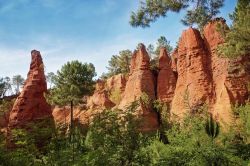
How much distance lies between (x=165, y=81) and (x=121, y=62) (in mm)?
29387

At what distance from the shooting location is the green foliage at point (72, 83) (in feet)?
140

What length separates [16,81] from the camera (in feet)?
371

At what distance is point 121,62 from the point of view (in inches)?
2785

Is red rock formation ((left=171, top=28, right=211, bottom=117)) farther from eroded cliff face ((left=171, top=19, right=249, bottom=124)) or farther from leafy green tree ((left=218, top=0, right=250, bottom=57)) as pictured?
leafy green tree ((left=218, top=0, right=250, bottom=57))

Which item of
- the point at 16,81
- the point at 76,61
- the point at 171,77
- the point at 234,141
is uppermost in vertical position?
the point at 16,81

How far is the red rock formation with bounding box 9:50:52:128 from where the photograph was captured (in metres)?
44.2

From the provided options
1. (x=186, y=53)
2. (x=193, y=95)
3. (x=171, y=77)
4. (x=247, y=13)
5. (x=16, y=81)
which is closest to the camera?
(x=247, y=13)

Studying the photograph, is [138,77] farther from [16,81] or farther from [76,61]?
[16,81]

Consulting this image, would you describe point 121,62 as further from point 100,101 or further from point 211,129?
point 211,129

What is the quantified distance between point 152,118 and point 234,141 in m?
14.2

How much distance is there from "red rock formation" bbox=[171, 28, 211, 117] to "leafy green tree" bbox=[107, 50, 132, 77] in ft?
104

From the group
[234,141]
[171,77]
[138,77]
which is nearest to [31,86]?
[138,77]

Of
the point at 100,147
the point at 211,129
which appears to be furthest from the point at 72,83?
the point at 100,147

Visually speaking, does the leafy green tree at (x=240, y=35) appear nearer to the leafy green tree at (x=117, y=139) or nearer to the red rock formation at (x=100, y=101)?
the leafy green tree at (x=117, y=139)
